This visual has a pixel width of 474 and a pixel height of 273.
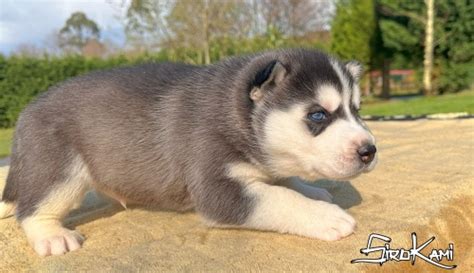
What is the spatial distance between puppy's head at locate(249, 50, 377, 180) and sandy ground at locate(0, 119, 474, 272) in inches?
18.7

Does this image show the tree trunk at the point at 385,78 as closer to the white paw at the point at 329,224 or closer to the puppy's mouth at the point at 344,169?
the white paw at the point at 329,224

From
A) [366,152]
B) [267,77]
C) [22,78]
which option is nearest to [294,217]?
[366,152]

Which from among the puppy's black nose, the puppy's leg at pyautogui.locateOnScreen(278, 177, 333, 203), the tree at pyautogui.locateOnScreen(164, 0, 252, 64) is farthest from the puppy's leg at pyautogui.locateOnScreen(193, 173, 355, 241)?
the tree at pyautogui.locateOnScreen(164, 0, 252, 64)

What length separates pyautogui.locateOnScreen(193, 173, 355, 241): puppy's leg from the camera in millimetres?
2844

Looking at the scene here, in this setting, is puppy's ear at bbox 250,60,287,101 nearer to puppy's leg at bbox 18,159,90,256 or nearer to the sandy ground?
the sandy ground

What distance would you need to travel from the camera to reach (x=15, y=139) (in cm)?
345

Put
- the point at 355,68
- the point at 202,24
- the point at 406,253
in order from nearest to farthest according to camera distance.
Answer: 1. the point at 406,253
2. the point at 355,68
3. the point at 202,24

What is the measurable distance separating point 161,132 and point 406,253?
169 cm

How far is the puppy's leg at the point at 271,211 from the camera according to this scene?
284 cm

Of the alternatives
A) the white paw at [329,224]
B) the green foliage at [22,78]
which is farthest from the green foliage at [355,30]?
the white paw at [329,224]

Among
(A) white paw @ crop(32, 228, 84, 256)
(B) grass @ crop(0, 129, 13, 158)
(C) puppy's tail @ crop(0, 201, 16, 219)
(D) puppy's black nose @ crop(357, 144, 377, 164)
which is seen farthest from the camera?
(B) grass @ crop(0, 129, 13, 158)

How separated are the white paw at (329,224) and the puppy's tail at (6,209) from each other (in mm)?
2222

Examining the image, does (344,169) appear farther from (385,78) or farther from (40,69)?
(385,78)

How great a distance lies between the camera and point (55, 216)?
3.17 metres
